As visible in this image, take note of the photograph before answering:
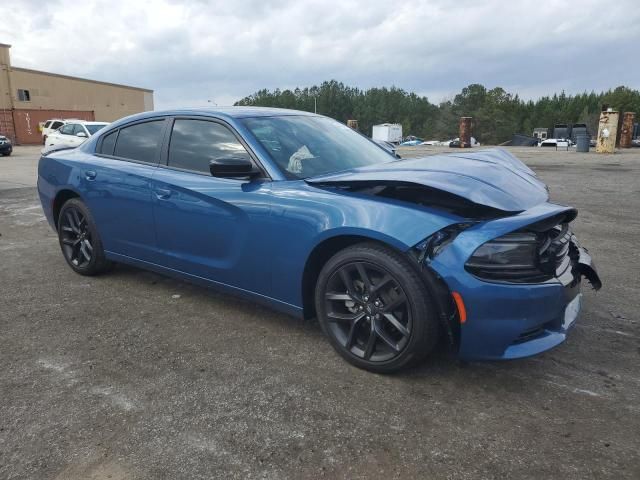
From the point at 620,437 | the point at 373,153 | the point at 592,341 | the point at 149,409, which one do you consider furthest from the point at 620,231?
the point at 149,409

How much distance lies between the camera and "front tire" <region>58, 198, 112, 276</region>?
14.6ft

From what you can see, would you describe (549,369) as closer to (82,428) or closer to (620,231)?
(82,428)

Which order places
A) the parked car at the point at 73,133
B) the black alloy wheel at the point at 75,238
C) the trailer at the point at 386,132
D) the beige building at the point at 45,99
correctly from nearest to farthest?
the black alloy wheel at the point at 75,238 → the parked car at the point at 73,133 → the beige building at the point at 45,99 → the trailer at the point at 386,132

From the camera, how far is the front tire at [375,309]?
2.61 m

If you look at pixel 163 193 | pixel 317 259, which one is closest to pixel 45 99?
pixel 163 193

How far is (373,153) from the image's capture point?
3939 mm

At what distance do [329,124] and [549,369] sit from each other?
2440 mm

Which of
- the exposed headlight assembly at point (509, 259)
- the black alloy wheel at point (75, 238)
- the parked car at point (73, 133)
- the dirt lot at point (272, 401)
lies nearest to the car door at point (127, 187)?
the black alloy wheel at point (75, 238)

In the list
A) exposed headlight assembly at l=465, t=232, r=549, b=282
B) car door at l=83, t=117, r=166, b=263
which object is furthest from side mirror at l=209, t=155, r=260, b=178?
exposed headlight assembly at l=465, t=232, r=549, b=282

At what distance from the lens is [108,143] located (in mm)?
4434

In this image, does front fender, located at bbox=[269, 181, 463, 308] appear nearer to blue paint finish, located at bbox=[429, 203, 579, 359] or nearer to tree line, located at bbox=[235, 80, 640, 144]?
blue paint finish, located at bbox=[429, 203, 579, 359]

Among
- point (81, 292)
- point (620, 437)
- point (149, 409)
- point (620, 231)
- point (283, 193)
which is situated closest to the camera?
point (620, 437)

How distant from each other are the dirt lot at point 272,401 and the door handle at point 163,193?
88cm

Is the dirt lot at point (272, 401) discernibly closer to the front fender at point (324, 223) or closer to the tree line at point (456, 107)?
the front fender at point (324, 223)
